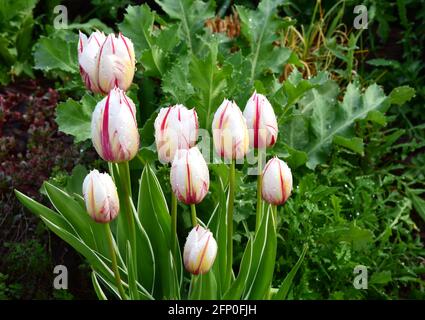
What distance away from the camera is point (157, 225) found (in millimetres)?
2451

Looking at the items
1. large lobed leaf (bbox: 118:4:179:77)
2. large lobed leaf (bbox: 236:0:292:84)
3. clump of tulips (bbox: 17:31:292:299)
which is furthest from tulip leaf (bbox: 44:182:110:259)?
large lobed leaf (bbox: 236:0:292:84)

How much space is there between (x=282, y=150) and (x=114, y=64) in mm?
1131

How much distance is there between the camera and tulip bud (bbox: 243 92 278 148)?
1996 millimetres

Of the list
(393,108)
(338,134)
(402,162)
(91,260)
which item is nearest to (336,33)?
A: (393,108)

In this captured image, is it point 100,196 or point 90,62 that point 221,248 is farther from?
point 90,62

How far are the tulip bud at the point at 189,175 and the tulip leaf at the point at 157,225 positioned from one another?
42cm

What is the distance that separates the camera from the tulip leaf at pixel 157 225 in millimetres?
2404

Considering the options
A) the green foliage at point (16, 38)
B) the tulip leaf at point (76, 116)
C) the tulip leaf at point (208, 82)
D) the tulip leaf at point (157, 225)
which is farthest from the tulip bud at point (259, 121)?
the green foliage at point (16, 38)

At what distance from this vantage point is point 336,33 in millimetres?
4430

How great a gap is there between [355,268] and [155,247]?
2.51 feet

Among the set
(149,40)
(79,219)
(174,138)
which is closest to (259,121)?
(174,138)

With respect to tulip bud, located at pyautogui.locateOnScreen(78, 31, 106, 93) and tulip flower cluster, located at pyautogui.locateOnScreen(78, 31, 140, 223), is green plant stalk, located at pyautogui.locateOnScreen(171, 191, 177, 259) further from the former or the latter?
tulip bud, located at pyautogui.locateOnScreen(78, 31, 106, 93)

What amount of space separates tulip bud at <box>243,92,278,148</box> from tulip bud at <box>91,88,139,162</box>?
28 centimetres

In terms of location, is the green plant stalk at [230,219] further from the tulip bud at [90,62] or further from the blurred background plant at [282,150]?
the blurred background plant at [282,150]
